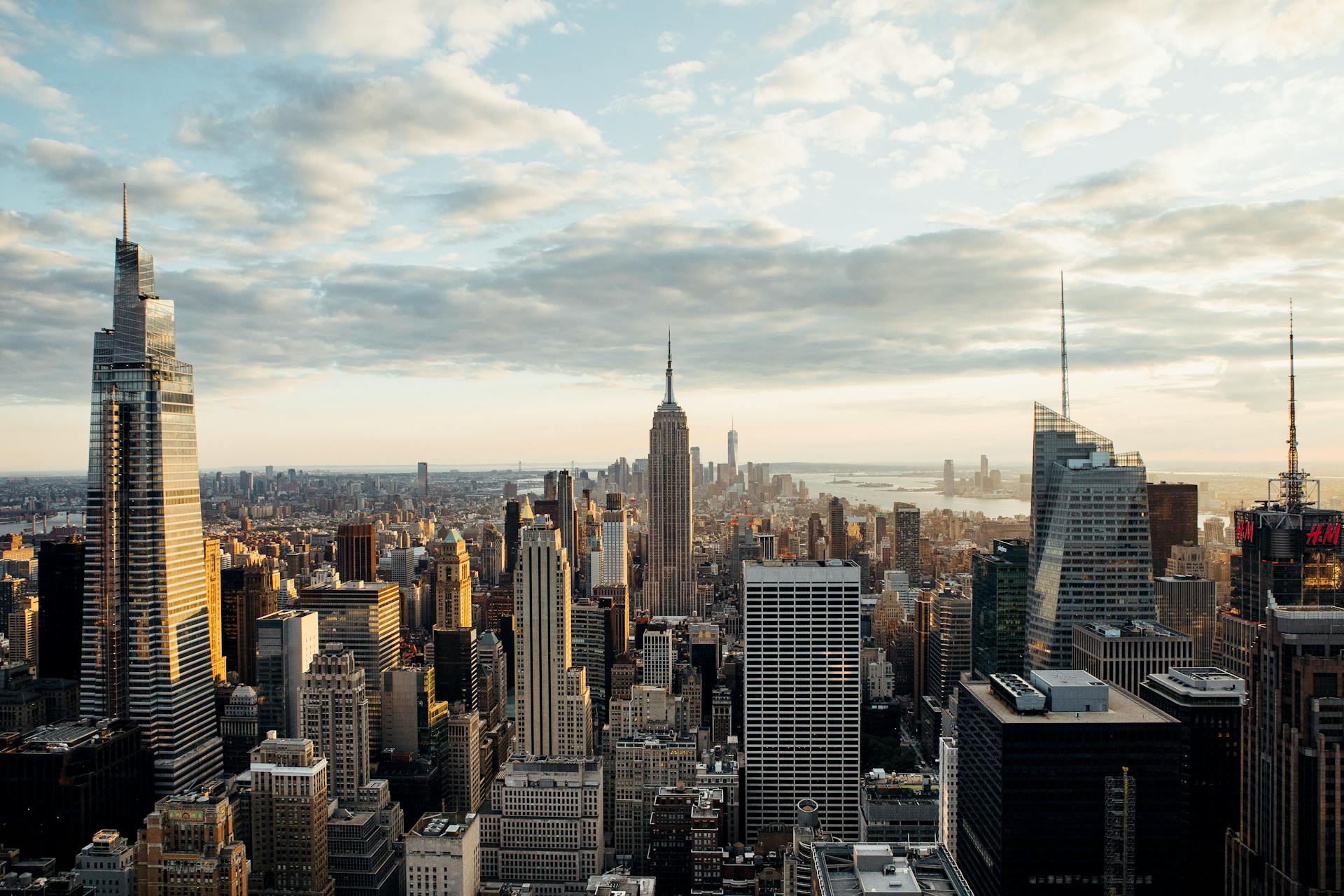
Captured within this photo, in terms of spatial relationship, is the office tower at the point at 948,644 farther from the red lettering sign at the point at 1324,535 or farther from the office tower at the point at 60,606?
the office tower at the point at 60,606

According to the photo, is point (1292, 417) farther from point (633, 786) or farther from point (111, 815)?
point (111, 815)

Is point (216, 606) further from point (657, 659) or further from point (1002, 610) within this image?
point (1002, 610)

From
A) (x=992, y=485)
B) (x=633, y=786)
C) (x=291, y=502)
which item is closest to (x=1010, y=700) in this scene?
(x=633, y=786)

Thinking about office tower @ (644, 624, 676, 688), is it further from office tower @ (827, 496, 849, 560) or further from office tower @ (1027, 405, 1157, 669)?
office tower @ (827, 496, 849, 560)

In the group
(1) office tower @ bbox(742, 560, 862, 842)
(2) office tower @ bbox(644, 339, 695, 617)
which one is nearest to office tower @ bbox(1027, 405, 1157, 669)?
(1) office tower @ bbox(742, 560, 862, 842)

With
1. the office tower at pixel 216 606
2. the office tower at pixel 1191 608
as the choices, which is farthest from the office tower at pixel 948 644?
the office tower at pixel 216 606

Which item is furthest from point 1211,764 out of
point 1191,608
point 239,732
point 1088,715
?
point 239,732

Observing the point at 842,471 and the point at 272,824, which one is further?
the point at 842,471
